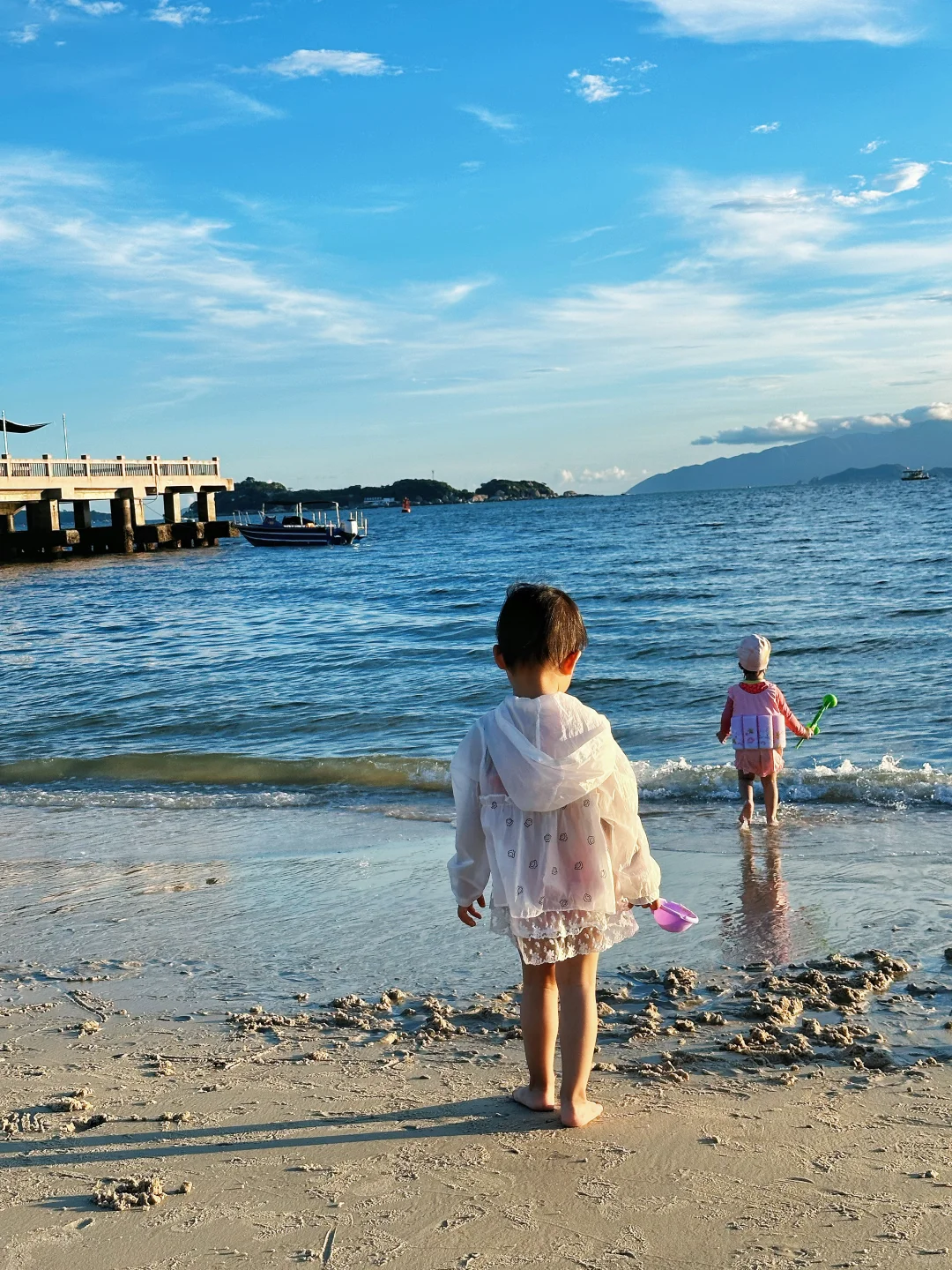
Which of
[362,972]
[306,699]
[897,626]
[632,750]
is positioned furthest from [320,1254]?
[897,626]

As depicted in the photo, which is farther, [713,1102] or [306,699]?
[306,699]

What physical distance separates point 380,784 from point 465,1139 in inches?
243

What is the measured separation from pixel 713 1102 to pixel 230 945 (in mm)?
2483

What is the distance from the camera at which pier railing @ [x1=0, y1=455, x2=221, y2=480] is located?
3975 cm

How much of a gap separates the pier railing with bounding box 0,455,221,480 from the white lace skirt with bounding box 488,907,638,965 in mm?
39917

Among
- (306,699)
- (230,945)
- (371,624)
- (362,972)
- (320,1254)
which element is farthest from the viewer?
(371,624)

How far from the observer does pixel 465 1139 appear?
3.02 m

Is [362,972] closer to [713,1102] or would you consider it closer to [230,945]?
[230,945]

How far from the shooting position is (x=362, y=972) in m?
4.56

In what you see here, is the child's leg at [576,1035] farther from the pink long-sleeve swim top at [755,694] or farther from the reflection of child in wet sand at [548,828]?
the pink long-sleeve swim top at [755,694]

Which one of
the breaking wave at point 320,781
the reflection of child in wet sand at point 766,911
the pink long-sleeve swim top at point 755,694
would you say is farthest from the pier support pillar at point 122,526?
the reflection of child in wet sand at point 766,911

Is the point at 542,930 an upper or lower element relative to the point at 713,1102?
upper

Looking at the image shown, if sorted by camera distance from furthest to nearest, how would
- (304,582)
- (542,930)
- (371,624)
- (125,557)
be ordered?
1. (125,557)
2. (304,582)
3. (371,624)
4. (542,930)

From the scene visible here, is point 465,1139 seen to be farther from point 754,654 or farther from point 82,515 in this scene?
point 82,515
